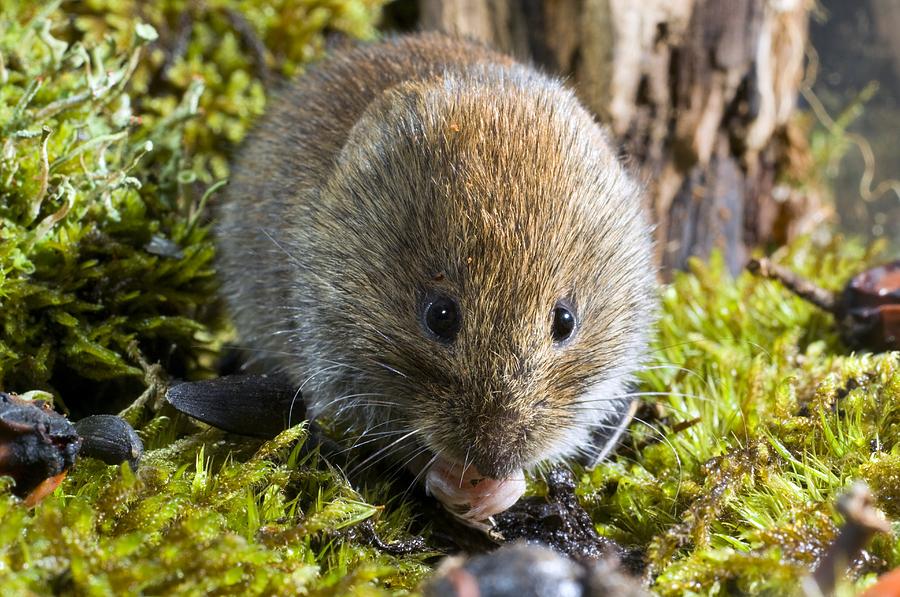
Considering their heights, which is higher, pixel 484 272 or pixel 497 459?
pixel 484 272

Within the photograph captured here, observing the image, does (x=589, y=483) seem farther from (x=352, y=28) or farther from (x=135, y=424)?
(x=352, y=28)

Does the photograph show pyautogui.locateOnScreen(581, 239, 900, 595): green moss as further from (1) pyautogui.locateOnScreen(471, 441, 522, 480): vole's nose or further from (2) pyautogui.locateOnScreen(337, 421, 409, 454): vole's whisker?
(2) pyautogui.locateOnScreen(337, 421, 409, 454): vole's whisker

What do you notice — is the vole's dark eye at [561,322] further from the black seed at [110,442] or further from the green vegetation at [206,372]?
the black seed at [110,442]

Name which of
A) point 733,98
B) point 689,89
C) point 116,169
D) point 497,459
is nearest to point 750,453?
point 497,459

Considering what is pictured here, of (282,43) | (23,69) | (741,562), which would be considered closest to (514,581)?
(741,562)

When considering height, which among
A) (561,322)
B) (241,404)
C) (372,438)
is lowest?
(372,438)

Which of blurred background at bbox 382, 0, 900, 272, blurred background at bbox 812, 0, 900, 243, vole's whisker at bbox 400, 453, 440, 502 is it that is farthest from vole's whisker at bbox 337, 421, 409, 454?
blurred background at bbox 812, 0, 900, 243

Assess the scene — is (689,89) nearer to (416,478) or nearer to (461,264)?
(461,264)
